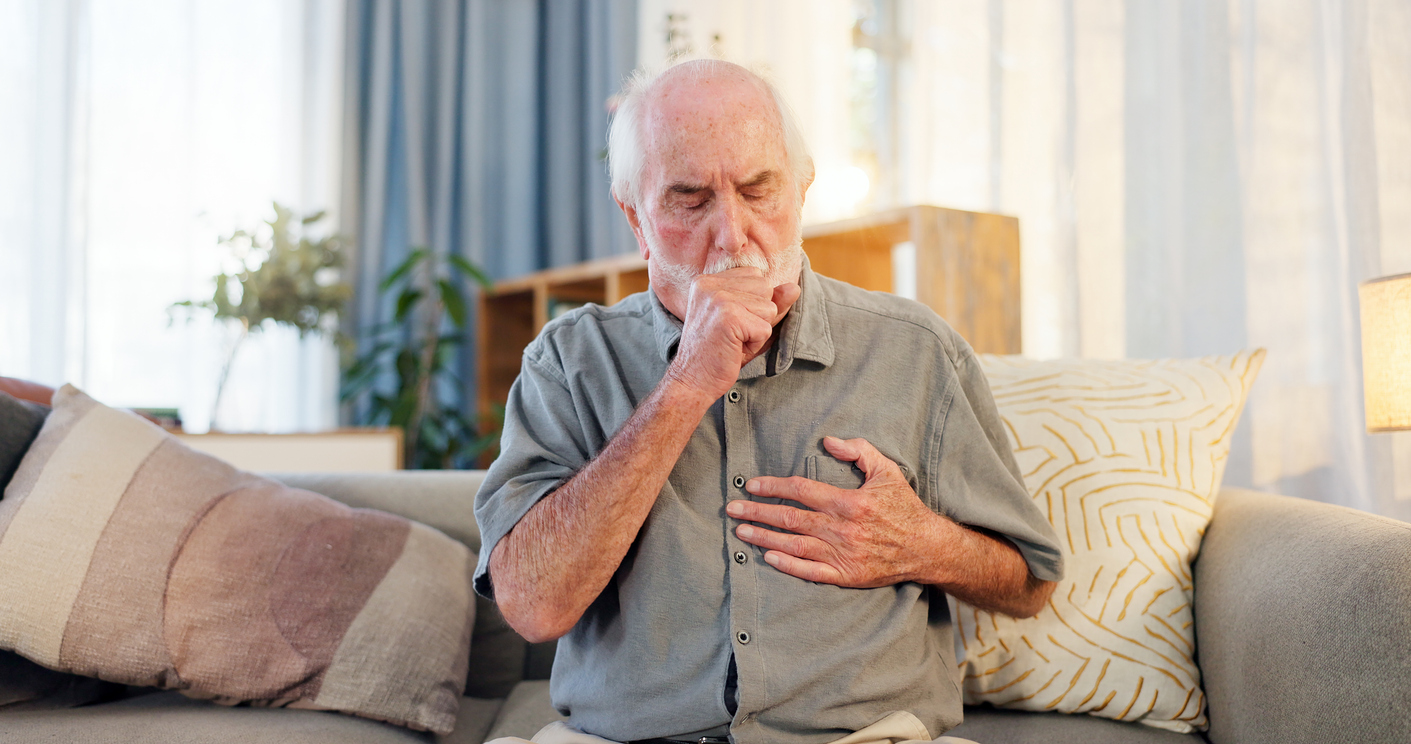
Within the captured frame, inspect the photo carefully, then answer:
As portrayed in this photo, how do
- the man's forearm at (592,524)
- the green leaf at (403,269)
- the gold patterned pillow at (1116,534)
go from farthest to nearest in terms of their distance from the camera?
the green leaf at (403,269) < the gold patterned pillow at (1116,534) < the man's forearm at (592,524)

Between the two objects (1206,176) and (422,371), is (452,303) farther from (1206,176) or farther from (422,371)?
(1206,176)

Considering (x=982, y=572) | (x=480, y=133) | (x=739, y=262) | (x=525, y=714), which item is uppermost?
(x=480, y=133)

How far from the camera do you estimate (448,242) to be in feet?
11.6

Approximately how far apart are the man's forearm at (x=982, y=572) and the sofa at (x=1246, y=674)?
17 cm

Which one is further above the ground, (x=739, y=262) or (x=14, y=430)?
(x=739, y=262)

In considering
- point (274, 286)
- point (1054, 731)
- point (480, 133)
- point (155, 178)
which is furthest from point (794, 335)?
point (480, 133)

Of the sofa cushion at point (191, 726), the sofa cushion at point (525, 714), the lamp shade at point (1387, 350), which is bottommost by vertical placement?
the sofa cushion at point (525, 714)

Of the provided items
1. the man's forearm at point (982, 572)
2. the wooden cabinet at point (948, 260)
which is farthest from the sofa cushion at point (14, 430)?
the wooden cabinet at point (948, 260)

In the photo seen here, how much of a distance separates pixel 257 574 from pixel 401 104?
8.48 ft

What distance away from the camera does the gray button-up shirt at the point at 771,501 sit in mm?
993

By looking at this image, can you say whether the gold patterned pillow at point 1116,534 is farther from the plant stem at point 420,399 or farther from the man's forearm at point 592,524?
the plant stem at point 420,399

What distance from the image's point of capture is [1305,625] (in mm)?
942

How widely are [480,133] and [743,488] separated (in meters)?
Result: 2.87

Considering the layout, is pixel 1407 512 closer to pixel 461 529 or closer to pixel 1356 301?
pixel 1356 301
